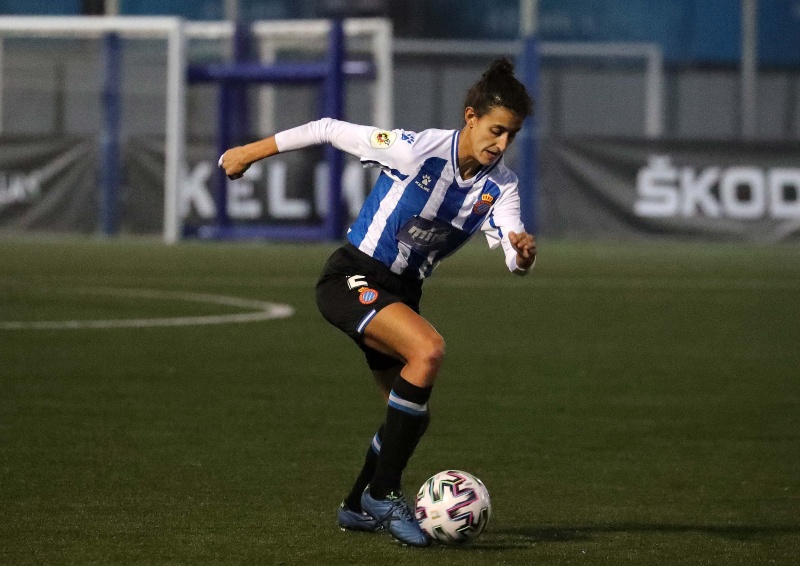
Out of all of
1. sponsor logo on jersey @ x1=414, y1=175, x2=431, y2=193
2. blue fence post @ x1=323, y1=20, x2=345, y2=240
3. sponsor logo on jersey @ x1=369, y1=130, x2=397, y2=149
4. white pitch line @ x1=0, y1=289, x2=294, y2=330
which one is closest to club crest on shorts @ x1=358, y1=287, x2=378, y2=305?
sponsor logo on jersey @ x1=414, y1=175, x2=431, y2=193

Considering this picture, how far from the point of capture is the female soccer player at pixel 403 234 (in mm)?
5789

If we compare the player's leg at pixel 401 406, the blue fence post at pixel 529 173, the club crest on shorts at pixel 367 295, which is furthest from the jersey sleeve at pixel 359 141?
the blue fence post at pixel 529 173

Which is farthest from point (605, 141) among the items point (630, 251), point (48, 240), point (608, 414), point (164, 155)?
point (608, 414)

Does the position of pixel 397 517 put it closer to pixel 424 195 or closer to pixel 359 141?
pixel 424 195

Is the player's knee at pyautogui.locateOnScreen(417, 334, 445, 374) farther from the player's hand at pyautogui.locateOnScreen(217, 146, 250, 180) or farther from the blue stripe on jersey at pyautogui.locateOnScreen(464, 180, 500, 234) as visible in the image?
the player's hand at pyautogui.locateOnScreen(217, 146, 250, 180)

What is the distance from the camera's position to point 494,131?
5.85 m

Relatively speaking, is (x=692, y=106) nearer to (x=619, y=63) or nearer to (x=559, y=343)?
(x=619, y=63)

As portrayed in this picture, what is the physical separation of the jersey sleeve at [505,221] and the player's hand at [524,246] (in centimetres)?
17

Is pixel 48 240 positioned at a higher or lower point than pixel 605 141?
lower

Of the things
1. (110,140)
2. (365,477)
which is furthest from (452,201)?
(110,140)

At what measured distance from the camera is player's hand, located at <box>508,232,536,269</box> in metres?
5.61

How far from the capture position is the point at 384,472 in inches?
231

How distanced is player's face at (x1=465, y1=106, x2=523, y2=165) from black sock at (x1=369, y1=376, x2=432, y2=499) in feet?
2.75

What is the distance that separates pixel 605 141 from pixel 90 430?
654 inches
